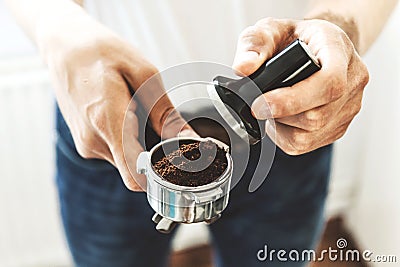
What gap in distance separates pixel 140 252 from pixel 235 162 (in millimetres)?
239

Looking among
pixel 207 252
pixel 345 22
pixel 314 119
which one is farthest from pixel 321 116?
pixel 207 252

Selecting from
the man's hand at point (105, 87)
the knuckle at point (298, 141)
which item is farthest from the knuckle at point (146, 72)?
the knuckle at point (298, 141)

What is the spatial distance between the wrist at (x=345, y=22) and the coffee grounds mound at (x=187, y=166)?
154 mm

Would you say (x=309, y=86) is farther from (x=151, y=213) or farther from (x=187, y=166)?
(x=151, y=213)

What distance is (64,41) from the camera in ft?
1.42

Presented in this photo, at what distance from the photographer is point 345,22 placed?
0.48 metres

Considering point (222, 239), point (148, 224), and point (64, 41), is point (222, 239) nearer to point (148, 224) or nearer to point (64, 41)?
point (148, 224)

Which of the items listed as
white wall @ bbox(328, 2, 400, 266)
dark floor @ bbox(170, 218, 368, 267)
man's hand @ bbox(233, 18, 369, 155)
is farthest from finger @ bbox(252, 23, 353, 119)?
dark floor @ bbox(170, 218, 368, 267)

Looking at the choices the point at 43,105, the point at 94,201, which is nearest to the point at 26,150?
the point at 43,105

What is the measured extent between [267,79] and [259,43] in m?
0.03

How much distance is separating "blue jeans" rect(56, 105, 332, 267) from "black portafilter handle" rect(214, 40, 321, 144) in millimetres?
182

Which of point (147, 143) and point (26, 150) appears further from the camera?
point (26, 150)

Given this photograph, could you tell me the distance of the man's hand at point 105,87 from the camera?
0.41 m

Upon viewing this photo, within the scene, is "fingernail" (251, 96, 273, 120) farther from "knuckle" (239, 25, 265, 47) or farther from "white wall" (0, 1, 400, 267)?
"white wall" (0, 1, 400, 267)
